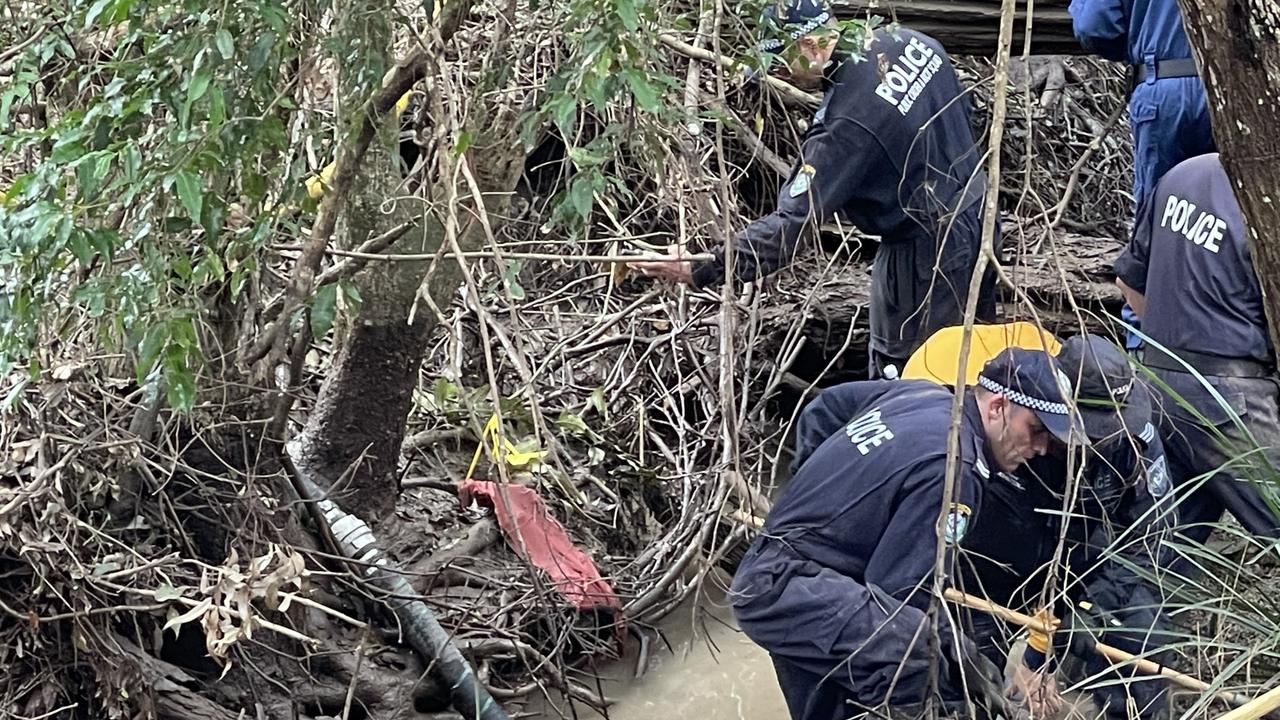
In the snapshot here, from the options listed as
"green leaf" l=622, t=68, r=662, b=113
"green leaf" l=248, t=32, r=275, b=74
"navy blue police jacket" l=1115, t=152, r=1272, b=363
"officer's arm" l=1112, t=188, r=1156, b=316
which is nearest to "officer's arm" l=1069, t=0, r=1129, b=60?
"officer's arm" l=1112, t=188, r=1156, b=316

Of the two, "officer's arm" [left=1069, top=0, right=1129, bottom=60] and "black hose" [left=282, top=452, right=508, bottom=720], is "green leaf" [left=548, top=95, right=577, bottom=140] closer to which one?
"black hose" [left=282, top=452, right=508, bottom=720]

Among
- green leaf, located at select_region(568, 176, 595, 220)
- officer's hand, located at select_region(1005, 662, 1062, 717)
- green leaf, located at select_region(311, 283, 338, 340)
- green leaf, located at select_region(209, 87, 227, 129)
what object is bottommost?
officer's hand, located at select_region(1005, 662, 1062, 717)

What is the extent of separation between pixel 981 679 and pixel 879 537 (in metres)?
0.48

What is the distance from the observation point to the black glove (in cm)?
302

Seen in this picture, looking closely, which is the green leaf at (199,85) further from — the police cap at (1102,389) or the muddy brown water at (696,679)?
the muddy brown water at (696,679)

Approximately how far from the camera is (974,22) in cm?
515

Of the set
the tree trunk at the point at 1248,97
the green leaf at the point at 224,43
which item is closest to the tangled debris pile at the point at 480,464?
the tree trunk at the point at 1248,97

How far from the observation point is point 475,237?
3906mm

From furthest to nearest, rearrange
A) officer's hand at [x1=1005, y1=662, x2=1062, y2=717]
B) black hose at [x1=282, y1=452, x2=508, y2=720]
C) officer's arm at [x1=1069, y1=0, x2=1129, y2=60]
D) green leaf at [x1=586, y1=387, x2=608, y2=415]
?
green leaf at [x1=586, y1=387, x2=608, y2=415] < officer's arm at [x1=1069, y1=0, x2=1129, y2=60] < black hose at [x1=282, y1=452, x2=508, y2=720] < officer's hand at [x1=1005, y1=662, x2=1062, y2=717]

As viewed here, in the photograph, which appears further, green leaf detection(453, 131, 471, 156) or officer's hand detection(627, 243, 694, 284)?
officer's hand detection(627, 243, 694, 284)

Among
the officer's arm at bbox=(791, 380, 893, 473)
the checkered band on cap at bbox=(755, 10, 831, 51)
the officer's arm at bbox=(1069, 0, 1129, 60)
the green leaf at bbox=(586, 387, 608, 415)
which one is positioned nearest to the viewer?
the checkered band on cap at bbox=(755, 10, 831, 51)

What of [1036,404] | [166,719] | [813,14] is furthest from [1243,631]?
[166,719]

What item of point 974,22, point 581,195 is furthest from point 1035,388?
point 974,22

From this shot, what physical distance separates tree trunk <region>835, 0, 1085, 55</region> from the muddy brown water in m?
2.23
